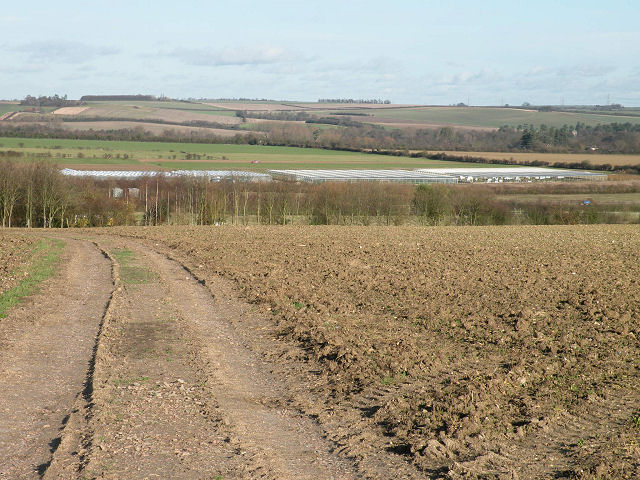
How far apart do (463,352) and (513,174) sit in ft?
337

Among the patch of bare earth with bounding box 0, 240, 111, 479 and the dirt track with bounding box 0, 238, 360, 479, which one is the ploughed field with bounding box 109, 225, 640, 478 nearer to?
the dirt track with bounding box 0, 238, 360, 479

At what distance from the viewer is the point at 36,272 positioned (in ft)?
70.4

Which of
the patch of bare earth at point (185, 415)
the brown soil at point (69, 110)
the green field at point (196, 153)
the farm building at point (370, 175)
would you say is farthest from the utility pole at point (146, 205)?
the brown soil at point (69, 110)

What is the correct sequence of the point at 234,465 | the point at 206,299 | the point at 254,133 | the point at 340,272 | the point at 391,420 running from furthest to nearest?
the point at 254,133 < the point at 340,272 < the point at 206,299 < the point at 391,420 < the point at 234,465

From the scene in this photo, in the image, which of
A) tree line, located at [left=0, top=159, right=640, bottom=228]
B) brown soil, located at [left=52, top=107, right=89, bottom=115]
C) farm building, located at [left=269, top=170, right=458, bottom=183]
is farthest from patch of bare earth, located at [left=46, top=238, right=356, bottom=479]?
brown soil, located at [left=52, top=107, right=89, bottom=115]

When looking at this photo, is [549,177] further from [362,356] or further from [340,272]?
[362,356]

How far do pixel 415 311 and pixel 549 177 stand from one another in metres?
98.8

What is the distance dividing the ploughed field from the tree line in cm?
3945

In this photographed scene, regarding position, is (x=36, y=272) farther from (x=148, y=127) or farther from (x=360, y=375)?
(x=148, y=127)

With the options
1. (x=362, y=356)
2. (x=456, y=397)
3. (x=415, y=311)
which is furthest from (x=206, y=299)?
(x=456, y=397)

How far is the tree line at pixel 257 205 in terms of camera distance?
200 feet

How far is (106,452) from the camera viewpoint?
8266mm

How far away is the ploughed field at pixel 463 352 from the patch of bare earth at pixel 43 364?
370cm

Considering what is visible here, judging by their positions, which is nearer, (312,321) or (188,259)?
(312,321)
